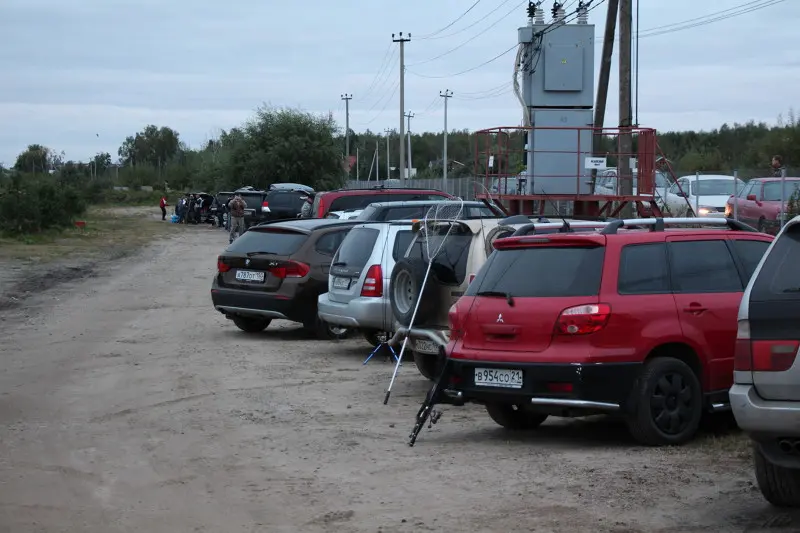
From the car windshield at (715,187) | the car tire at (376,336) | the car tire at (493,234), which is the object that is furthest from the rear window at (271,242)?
the car windshield at (715,187)

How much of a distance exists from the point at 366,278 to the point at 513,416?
4359mm

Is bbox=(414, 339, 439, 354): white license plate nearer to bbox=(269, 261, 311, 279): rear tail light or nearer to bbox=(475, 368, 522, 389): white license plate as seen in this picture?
bbox=(475, 368, 522, 389): white license plate

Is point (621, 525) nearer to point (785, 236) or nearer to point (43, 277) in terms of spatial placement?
point (785, 236)

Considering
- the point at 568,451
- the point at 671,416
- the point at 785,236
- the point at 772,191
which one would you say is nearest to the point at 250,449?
the point at 568,451

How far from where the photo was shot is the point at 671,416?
853 centimetres

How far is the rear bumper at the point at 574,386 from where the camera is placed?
826cm

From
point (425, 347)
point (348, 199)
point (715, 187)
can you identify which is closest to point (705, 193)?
point (715, 187)

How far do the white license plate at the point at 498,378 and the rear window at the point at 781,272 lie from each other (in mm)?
2645

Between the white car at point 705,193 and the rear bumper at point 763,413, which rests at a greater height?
the white car at point 705,193

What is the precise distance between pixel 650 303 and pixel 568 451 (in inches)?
51.2

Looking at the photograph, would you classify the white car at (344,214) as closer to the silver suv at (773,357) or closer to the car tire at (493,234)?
the car tire at (493,234)

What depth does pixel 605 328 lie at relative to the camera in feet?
27.2

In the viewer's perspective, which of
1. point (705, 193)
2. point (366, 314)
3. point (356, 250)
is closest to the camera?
point (366, 314)

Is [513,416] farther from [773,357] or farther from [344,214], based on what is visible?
[344,214]
